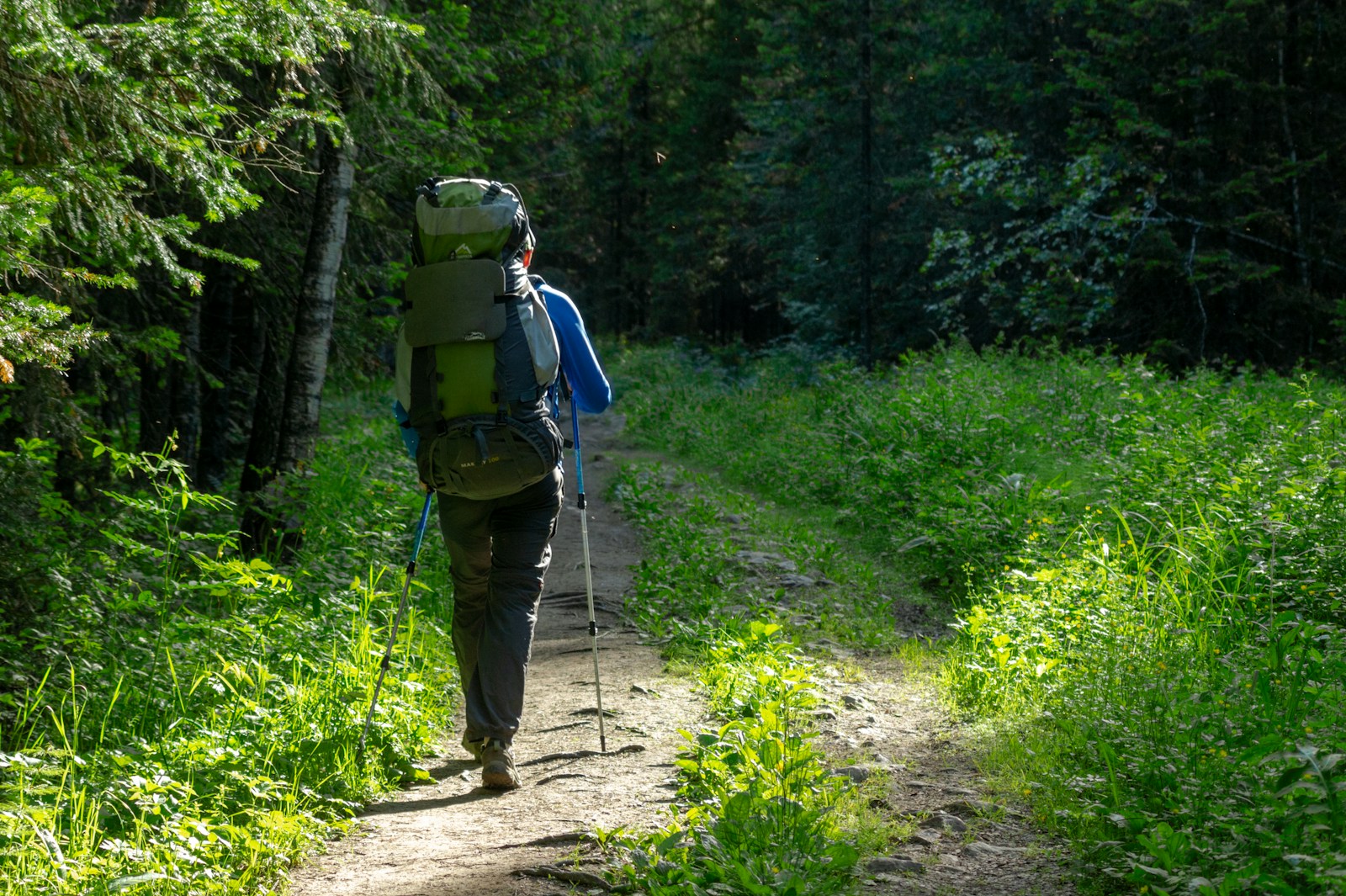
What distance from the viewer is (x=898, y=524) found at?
9812mm

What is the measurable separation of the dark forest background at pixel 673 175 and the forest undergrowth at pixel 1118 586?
3789 millimetres

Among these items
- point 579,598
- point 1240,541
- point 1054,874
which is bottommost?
point 579,598

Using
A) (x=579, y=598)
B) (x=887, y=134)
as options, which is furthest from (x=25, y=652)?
(x=887, y=134)

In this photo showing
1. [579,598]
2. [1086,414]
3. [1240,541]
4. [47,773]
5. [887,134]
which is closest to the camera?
[47,773]

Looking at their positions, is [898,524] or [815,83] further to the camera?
[815,83]

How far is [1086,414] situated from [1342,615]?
6447mm

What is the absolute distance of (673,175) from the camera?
125 ft

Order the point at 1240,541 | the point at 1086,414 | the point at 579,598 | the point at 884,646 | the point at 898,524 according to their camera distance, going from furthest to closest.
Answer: the point at 1086,414 < the point at 898,524 < the point at 579,598 < the point at 884,646 < the point at 1240,541

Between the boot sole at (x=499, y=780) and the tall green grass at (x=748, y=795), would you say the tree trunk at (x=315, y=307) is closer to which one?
the tall green grass at (x=748, y=795)

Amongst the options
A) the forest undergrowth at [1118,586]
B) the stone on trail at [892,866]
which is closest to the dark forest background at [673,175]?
the stone on trail at [892,866]

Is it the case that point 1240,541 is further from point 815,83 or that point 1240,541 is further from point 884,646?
point 815,83

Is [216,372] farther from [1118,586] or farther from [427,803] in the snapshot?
[1118,586]

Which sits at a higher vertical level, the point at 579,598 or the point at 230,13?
the point at 230,13

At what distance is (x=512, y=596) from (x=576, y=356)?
112cm
